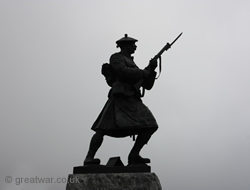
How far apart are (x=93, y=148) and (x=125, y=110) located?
98 centimetres

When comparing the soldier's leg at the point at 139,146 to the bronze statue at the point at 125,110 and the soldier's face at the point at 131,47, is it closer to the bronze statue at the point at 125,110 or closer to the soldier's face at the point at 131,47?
the bronze statue at the point at 125,110

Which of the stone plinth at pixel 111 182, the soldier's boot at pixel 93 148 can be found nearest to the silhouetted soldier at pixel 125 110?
the soldier's boot at pixel 93 148

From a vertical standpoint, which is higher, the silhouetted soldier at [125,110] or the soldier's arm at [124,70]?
the soldier's arm at [124,70]

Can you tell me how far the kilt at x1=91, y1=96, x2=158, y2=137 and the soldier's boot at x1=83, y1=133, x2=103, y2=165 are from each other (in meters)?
0.16

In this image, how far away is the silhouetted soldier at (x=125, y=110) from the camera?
834cm

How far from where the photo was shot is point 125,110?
8.51m

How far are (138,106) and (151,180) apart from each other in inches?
59.6

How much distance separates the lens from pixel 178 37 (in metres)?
9.13

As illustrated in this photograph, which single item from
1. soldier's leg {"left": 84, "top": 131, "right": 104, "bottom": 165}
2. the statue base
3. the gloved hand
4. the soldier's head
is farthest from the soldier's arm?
the statue base

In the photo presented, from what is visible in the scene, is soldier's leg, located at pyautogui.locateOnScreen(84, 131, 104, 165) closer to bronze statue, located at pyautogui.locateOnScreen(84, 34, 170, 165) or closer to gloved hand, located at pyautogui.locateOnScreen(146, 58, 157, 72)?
bronze statue, located at pyautogui.locateOnScreen(84, 34, 170, 165)

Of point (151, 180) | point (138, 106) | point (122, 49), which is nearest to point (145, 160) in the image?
point (151, 180)

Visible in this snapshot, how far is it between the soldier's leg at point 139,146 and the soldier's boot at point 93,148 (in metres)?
0.68

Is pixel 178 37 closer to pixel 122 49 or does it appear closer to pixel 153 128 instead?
pixel 122 49

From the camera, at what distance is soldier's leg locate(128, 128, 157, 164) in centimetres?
848
